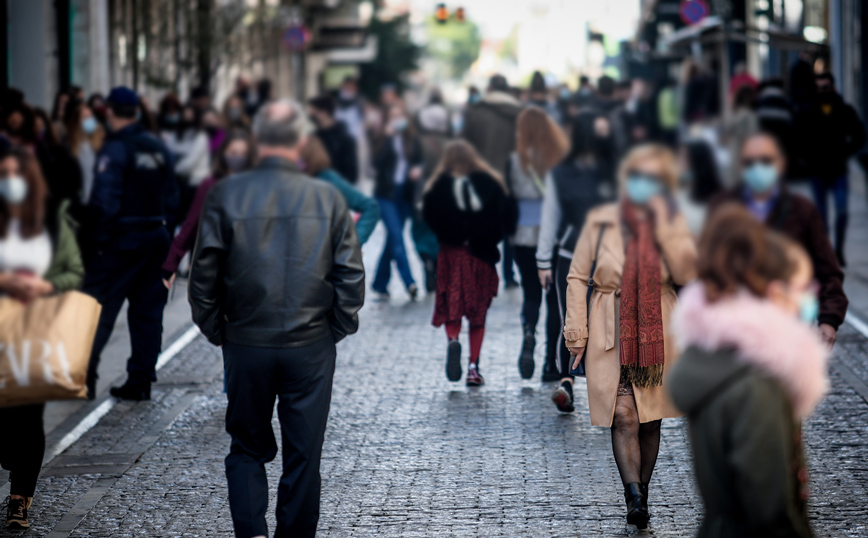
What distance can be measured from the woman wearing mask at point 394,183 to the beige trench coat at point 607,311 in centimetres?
701

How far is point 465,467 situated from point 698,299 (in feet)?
10.6

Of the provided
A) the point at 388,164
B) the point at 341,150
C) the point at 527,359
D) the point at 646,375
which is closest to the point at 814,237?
the point at 646,375

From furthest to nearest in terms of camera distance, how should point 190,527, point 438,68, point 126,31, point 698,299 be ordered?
point 438,68
point 126,31
point 190,527
point 698,299

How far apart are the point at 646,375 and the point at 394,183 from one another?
7.80 m

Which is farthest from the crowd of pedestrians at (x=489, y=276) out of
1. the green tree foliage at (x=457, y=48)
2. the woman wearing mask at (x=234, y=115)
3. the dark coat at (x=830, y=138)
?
the green tree foliage at (x=457, y=48)

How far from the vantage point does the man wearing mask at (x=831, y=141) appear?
43.8 feet

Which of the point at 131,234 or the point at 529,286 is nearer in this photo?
the point at 131,234

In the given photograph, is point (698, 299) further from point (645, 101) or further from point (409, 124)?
point (645, 101)

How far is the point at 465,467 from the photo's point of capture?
6582mm

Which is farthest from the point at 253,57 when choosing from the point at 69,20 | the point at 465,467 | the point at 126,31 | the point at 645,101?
the point at 465,467

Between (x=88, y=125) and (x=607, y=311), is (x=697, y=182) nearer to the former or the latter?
(x=607, y=311)

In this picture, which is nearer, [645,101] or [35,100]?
[35,100]

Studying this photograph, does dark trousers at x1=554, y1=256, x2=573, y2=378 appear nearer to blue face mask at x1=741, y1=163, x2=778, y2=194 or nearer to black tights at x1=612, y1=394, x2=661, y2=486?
A: black tights at x1=612, y1=394, x2=661, y2=486

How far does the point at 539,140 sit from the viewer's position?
29.5ft
